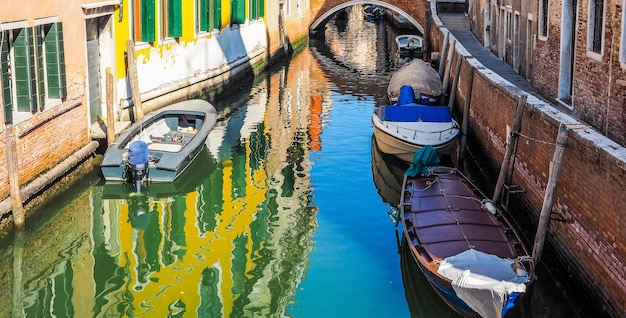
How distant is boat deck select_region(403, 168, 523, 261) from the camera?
726 centimetres

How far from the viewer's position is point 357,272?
7883mm

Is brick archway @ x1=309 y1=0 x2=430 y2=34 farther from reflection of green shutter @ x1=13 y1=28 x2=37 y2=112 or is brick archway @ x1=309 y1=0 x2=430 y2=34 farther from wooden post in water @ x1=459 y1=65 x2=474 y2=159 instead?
reflection of green shutter @ x1=13 y1=28 x2=37 y2=112

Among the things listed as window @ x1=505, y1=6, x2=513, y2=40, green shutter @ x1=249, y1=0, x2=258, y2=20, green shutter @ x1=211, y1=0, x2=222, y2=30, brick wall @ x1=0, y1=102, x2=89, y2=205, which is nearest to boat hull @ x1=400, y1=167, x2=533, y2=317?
brick wall @ x1=0, y1=102, x2=89, y2=205

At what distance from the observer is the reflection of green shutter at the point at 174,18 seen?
1562cm

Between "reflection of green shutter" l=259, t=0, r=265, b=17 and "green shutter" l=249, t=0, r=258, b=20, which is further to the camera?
"reflection of green shutter" l=259, t=0, r=265, b=17

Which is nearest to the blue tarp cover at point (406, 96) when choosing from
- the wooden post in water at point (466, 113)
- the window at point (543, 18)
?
the wooden post in water at point (466, 113)

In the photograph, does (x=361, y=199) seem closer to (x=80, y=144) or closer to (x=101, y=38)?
(x=80, y=144)

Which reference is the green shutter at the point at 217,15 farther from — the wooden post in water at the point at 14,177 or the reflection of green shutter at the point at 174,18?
the wooden post in water at the point at 14,177

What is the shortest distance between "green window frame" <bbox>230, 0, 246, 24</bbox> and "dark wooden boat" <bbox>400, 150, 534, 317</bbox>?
1192 cm

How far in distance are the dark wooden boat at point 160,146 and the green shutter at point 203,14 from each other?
4.89 m

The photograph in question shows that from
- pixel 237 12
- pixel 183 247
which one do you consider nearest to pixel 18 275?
pixel 183 247

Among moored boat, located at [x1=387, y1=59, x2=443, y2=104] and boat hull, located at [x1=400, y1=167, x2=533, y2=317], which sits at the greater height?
moored boat, located at [x1=387, y1=59, x2=443, y2=104]

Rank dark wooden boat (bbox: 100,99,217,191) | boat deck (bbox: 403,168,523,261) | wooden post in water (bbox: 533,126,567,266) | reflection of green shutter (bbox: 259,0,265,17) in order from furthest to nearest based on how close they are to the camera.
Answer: reflection of green shutter (bbox: 259,0,265,17) → dark wooden boat (bbox: 100,99,217,191) → boat deck (bbox: 403,168,523,261) → wooden post in water (bbox: 533,126,567,266)

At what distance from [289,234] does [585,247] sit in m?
3.36
